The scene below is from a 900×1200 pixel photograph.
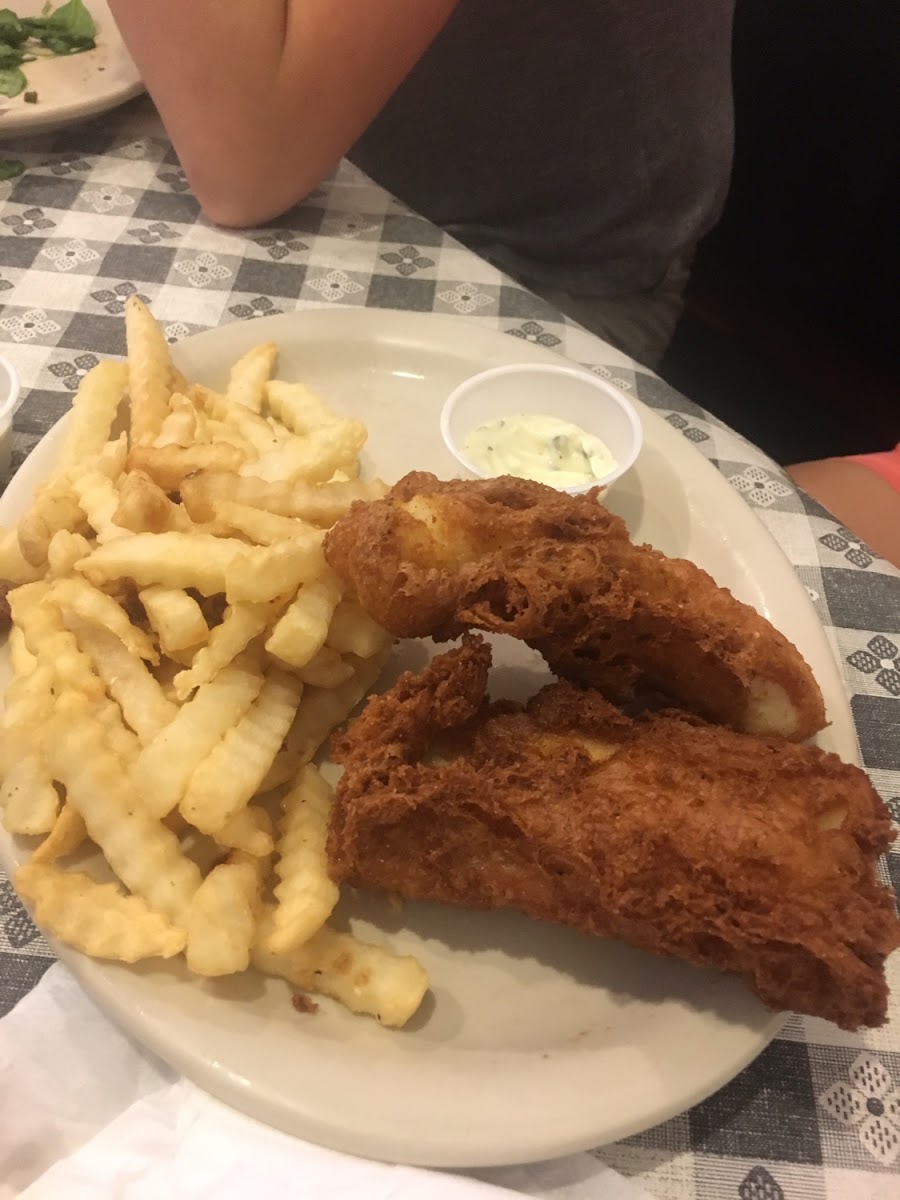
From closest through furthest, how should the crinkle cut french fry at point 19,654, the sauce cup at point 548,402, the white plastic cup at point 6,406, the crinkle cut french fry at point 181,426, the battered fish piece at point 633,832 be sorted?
the battered fish piece at point 633,832, the crinkle cut french fry at point 19,654, the crinkle cut french fry at point 181,426, the white plastic cup at point 6,406, the sauce cup at point 548,402

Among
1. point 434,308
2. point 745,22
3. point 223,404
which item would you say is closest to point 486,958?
point 223,404

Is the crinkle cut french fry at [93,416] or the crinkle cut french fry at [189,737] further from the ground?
the crinkle cut french fry at [93,416]

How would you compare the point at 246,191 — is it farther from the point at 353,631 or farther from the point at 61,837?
the point at 61,837

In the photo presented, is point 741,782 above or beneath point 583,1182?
above

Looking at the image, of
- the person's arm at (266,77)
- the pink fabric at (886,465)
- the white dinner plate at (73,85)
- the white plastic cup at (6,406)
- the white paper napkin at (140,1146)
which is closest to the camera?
the white paper napkin at (140,1146)

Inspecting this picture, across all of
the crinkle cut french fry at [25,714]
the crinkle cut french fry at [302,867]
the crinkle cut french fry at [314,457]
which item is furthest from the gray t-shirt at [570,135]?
the crinkle cut french fry at [302,867]

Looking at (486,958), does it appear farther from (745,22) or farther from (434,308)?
(745,22)

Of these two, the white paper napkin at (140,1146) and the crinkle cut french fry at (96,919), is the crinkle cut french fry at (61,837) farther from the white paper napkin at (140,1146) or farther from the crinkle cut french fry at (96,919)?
the white paper napkin at (140,1146)
